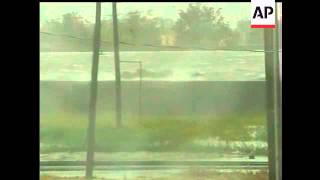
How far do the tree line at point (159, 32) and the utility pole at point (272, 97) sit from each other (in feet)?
0.32

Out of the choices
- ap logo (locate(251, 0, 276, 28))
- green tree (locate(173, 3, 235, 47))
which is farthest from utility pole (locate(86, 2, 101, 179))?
ap logo (locate(251, 0, 276, 28))

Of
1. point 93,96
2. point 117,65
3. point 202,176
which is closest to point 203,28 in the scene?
point 117,65

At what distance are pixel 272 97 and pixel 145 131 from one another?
1.13 m

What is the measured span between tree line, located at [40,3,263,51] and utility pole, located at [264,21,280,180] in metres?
0.10

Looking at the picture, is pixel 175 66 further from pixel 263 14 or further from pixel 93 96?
pixel 263 14

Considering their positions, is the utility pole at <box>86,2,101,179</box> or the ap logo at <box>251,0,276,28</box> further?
the utility pole at <box>86,2,101,179</box>

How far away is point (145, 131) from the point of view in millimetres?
4871

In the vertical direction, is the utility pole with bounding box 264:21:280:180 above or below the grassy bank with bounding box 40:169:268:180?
above

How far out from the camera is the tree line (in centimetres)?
490

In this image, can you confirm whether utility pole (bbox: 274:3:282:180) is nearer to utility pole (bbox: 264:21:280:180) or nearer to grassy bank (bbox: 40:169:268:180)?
utility pole (bbox: 264:21:280:180)

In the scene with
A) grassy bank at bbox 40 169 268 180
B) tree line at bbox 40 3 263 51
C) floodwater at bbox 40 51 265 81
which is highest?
tree line at bbox 40 3 263 51

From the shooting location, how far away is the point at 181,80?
16.2ft

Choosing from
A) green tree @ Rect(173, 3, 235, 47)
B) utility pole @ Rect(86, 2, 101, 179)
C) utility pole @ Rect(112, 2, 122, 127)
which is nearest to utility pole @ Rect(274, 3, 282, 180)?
green tree @ Rect(173, 3, 235, 47)
